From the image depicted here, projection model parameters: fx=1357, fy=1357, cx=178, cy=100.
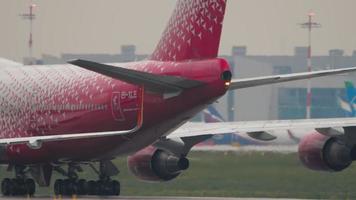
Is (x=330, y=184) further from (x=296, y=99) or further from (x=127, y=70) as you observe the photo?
(x=296, y=99)

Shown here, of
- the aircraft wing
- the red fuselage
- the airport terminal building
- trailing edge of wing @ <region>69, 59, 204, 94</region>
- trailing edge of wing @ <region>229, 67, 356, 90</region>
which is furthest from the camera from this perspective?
the airport terminal building

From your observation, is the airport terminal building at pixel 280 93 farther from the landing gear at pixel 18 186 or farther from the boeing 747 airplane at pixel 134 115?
the landing gear at pixel 18 186

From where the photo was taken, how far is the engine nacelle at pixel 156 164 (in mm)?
41000

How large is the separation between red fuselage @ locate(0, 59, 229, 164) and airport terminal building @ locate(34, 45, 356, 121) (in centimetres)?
10256

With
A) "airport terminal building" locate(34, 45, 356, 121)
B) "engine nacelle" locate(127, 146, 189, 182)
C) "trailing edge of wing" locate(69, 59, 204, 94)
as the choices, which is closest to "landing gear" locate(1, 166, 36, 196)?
"engine nacelle" locate(127, 146, 189, 182)

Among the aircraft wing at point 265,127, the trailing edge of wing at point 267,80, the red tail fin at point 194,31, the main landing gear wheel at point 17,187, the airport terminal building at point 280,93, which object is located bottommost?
the airport terminal building at point 280,93

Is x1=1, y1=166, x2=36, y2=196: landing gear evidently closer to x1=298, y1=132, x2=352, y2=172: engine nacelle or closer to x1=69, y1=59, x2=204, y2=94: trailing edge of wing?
x1=69, y1=59, x2=204, y2=94: trailing edge of wing

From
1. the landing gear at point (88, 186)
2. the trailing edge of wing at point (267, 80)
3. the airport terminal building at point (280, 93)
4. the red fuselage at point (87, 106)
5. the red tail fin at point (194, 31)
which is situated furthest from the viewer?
the airport terminal building at point (280, 93)

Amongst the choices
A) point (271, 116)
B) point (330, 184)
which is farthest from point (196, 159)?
point (271, 116)

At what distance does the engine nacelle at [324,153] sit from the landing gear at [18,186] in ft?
27.1

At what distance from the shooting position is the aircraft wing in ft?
122

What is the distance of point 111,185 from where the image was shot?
40938 millimetres

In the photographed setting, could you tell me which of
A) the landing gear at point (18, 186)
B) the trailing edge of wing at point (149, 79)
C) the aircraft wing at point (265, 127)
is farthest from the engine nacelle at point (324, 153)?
the landing gear at point (18, 186)

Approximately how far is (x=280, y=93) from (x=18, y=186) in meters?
115
